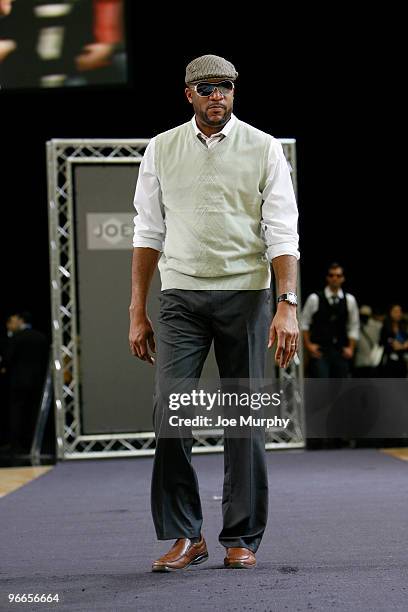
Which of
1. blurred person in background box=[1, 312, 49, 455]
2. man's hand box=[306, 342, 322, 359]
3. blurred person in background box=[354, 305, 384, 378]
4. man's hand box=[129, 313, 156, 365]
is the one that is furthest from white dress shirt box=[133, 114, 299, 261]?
blurred person in background box=[1, 312, 49, 455]

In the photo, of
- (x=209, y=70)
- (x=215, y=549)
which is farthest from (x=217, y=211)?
(x=215, y=549)

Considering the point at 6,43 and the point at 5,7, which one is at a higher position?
the point at 5,7

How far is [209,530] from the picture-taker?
162 inches

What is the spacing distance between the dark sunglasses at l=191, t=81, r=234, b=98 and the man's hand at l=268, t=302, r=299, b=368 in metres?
0.62

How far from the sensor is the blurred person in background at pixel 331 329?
8.61 m

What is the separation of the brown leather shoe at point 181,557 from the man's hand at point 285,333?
1.84ft

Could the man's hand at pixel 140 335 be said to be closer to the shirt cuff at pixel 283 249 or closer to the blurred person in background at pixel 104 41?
the shirt cuff at pixel 283 249

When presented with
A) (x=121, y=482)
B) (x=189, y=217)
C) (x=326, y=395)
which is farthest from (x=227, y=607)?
(x=326, y=395)

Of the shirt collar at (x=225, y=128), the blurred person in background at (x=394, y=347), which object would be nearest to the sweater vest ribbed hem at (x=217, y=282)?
the shirt collar at (x=225, y=128)

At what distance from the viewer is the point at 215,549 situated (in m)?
3.59

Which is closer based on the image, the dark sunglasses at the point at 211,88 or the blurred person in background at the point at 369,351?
the dark sunglasses at the point at 211,88

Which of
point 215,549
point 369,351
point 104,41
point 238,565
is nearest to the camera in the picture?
point 238,565

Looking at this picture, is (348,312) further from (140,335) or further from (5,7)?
(140,335)

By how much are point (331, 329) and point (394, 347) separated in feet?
2.91
